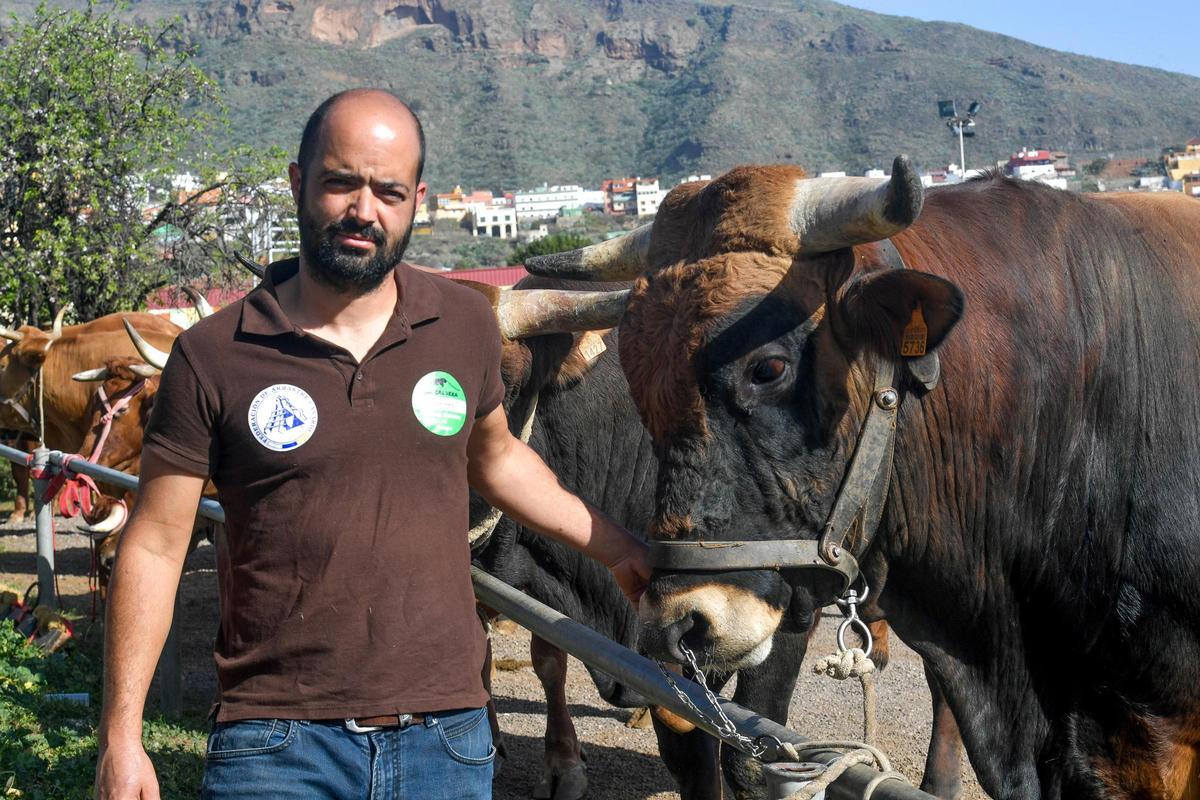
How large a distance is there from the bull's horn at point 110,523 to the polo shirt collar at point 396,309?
14.8 feet

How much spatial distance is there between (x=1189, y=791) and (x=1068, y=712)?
30cm

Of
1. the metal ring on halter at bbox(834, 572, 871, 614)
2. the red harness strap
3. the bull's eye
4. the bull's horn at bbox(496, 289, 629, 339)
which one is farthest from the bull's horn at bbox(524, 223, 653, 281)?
the red harness strap

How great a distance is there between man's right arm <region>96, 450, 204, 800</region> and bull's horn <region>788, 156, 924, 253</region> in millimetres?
1454

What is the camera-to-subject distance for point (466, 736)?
8.30 feet

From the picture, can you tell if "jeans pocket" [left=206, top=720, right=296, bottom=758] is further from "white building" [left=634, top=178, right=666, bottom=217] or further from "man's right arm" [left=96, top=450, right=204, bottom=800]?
"white building" [left=634, top=178, right=666, bottom=217]

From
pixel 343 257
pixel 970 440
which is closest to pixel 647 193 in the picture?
pixel 970 440

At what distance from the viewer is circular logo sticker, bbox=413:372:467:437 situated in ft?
8.19

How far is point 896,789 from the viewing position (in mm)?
1882

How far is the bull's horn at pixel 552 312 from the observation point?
4652 mm

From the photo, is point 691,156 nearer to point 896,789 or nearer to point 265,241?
point 265,241

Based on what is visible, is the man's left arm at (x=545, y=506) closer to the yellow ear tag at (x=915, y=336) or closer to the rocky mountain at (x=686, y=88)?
the yellow ear tag at (x=915, y=336)

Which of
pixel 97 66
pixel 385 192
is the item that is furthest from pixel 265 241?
pixel 385 192

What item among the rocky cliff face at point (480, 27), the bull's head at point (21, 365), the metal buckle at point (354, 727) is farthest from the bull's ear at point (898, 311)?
the rocky cliff face at point (480, 27)

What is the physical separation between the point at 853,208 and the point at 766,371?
0.41 metres
